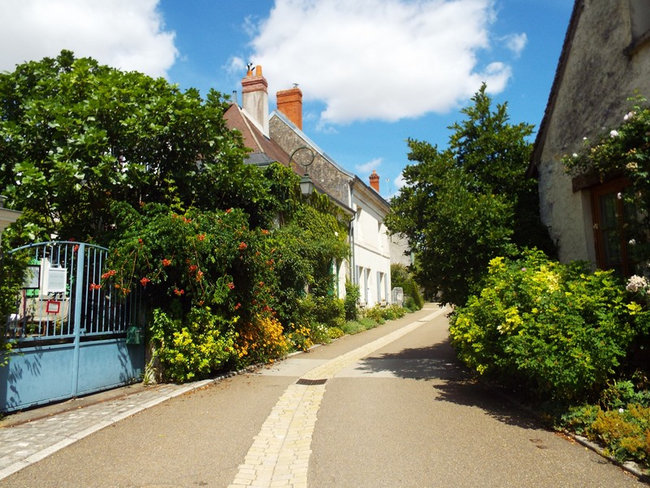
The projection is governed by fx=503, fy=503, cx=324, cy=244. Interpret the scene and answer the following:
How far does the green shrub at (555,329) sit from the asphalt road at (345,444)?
600 millimetres

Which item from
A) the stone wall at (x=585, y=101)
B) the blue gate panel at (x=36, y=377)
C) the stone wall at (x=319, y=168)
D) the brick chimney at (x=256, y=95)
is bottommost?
the blue gate panel at (x=36, y=377)

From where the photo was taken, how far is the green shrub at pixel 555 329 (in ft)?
16.9

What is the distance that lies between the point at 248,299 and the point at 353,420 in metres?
3.66

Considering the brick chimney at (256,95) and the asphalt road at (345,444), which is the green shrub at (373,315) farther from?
the asphalt road at (345,444)

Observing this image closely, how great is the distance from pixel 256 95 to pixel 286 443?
16756mm

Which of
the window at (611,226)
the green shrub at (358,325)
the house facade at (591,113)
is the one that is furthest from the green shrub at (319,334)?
the window at (611,226)

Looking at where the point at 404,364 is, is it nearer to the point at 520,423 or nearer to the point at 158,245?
the point at 520,423

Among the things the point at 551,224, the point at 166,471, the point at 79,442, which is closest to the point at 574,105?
the point at 551,224

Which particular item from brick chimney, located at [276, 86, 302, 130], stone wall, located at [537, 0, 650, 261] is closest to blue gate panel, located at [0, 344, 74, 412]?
stone wall, located at [537, 0, 650, 261]

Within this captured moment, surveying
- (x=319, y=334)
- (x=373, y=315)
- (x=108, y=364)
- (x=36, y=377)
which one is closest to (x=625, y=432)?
(x=36, y=377)

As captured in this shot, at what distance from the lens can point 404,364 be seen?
10320 millimetres

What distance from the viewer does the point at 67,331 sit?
6973mm

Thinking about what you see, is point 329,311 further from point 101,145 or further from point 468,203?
point 101,145

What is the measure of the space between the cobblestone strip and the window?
433 cm
